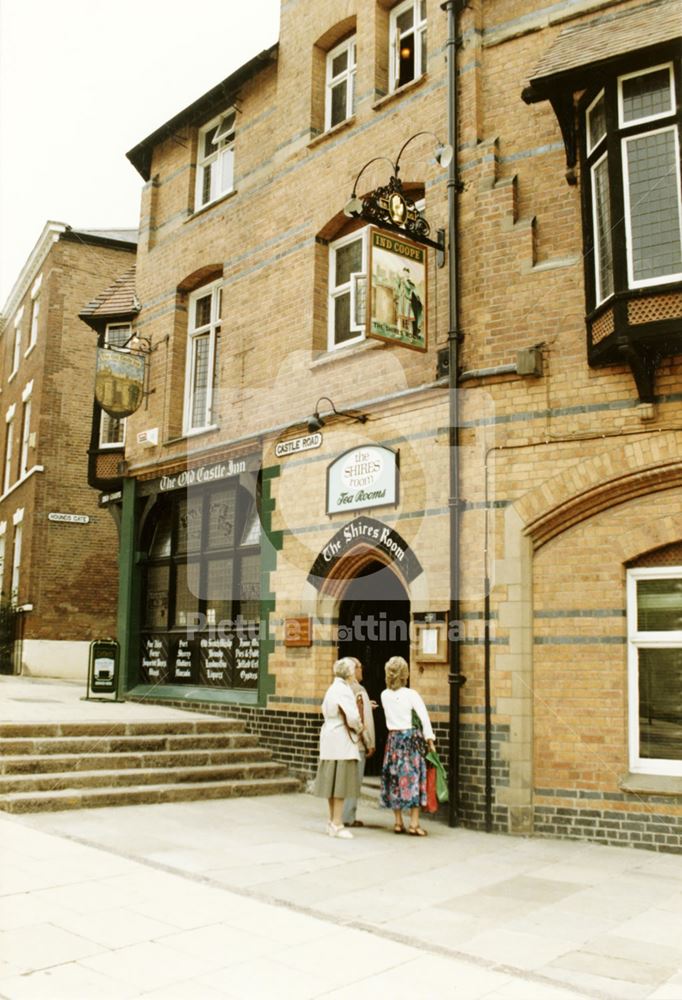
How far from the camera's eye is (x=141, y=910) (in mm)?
5762

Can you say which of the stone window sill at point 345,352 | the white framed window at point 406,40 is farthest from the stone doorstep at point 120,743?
the white framed window at point 406,40

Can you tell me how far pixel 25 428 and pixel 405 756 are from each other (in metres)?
19.4

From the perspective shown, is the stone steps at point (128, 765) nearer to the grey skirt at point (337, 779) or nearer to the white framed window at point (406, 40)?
the grey skirt at point (337, 779)

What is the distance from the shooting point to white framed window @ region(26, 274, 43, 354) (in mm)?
25500

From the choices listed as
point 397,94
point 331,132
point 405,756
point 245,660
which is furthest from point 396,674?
point 331,132

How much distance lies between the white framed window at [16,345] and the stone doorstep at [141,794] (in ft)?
65.5

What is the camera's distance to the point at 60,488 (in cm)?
2327

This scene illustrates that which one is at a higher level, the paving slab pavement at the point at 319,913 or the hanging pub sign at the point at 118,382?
the hanging pub sign at the point at 118,382

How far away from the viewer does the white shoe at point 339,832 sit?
28.3 ft

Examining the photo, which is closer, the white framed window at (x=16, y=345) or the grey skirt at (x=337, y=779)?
the grey skirt at (x=337, y=779)

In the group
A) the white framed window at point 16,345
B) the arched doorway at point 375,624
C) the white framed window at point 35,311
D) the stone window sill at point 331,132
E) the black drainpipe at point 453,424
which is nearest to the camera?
the black drainpipe at point 453,424

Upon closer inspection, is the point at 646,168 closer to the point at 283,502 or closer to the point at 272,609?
the point at 283,502

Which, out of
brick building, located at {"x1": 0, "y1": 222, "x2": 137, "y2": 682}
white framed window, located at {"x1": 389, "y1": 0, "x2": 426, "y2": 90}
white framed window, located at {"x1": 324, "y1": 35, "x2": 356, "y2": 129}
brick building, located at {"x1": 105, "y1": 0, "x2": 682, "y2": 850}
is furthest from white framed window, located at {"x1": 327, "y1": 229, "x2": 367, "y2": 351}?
brick building, located at {"x1": 0, "y1": 222, "x2": 137, "y2": 682}

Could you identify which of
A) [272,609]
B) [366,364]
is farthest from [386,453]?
[272,609]
